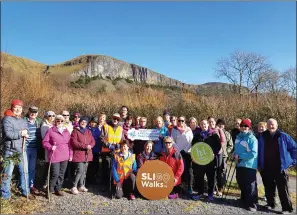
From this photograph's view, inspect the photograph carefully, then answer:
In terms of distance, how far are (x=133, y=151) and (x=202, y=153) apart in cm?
189

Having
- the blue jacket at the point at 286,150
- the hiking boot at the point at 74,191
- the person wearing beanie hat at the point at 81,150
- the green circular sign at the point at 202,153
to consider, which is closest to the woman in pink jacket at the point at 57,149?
the person wearing beanie hat at the point at 81,150

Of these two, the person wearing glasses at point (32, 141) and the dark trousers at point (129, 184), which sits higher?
the person wearing glasses at point (32, 141)

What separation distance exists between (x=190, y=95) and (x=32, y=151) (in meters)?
8.46

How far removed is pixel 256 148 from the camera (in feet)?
19.1

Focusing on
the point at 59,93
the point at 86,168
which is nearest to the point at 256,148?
the point at 86,168

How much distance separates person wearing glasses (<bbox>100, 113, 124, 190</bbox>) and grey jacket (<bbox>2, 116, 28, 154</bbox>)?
1958 mm

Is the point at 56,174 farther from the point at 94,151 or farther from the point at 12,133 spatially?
the point at 12,133

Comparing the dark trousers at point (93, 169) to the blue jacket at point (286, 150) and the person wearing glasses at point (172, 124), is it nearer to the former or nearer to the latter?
the person wearing glasses at point (172, 124)

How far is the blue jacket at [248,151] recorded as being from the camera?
5.81 meters

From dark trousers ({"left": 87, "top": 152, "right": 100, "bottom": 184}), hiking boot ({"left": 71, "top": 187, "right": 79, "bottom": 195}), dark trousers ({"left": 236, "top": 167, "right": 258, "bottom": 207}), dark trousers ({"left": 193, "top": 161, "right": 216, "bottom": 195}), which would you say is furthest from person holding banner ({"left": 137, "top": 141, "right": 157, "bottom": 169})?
dark trousers ({"left": 236, "top": 167, "right": 258, "bottom": 207})

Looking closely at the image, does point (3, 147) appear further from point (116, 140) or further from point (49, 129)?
point (116, 140)

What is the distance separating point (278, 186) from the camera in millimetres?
5820

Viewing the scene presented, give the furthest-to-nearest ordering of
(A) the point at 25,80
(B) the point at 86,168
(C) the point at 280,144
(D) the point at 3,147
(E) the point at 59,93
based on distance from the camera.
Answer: (E) the point at 59,93 → (A) the point at 25,80 → (B) the point at 86,168 → (C) the point at 280,144 → (D) the point at 3,147

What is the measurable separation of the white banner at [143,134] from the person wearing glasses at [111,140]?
0.26 metres
